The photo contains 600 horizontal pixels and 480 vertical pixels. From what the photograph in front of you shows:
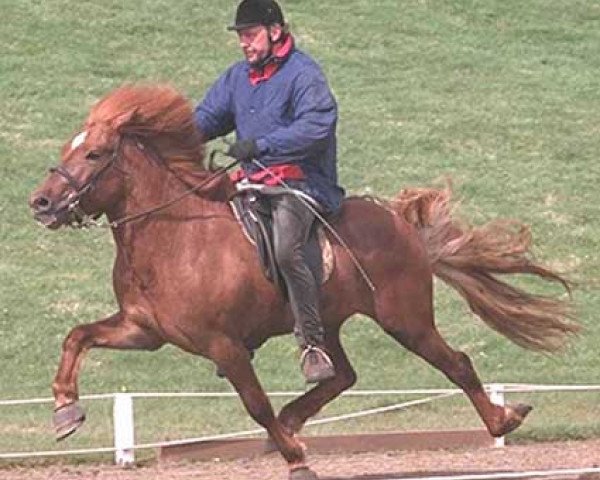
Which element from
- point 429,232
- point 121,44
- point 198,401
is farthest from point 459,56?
point 429,232

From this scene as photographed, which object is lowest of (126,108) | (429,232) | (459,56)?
(459,56)

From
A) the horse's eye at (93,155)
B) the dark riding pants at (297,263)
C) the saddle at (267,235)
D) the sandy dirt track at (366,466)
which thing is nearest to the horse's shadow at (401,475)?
the sandy dirt track at (366,466)

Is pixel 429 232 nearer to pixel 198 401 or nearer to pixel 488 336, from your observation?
pixel 198 401

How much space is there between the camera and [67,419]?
8.77 metres

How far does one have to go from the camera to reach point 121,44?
79.6 ft

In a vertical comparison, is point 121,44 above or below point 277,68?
below

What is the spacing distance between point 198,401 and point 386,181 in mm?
6626

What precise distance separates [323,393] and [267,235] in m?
1.36

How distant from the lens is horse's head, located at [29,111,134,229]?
28.0 ft

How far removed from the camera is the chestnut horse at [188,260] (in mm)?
8773

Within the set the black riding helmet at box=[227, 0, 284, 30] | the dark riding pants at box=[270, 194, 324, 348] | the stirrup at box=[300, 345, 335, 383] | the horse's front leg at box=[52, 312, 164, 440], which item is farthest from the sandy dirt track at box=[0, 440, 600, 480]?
the black riding helmet at box=[227, 0, 284, 30]

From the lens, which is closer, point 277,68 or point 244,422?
point 277,68

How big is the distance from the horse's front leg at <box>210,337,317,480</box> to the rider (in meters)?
0.30

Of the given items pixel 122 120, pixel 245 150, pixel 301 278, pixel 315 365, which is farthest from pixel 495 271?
pixel 122 120
